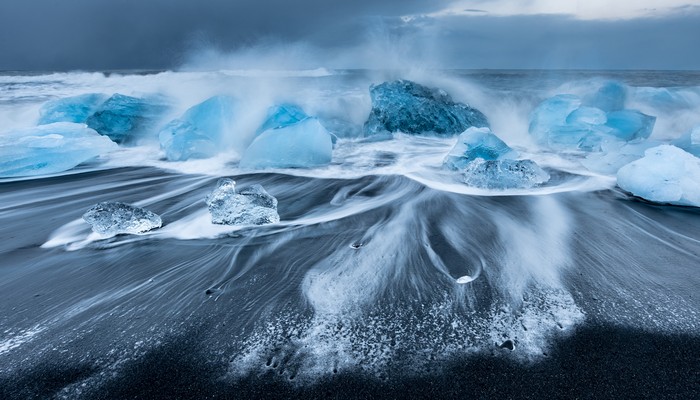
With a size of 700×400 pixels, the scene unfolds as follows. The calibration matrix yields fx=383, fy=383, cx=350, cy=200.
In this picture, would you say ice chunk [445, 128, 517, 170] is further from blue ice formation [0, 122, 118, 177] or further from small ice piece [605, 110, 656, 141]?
blue ice formation [0, 122, 118, 177]

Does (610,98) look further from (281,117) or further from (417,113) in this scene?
(281,117)

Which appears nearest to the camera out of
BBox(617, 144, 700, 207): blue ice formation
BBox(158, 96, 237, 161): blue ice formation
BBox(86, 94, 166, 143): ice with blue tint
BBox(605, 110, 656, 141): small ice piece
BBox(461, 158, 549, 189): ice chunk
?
BBox(617, 144, 700, 207): blue ice formation

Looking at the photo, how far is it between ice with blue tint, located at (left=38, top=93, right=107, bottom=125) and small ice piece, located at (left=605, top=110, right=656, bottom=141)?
9667 mm

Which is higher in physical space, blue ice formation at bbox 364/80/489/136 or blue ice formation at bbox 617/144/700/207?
blue ice formation at bbox 364/80/489/136

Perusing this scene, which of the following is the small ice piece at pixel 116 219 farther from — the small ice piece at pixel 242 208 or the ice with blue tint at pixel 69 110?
the ice with blue tint at pixel 69 110

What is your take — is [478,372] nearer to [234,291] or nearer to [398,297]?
[398,297]

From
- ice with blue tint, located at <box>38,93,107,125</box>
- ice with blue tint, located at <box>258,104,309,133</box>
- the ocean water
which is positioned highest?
ice with blue tint, located at <box>38,93,107,125</box>

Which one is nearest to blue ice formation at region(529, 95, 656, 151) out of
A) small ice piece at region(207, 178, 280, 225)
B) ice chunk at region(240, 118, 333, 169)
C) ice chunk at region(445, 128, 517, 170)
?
ice chunk at region(445, 128, 517, 170)

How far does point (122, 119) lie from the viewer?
7.34 meters

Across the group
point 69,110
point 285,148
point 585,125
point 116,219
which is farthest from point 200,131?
point 585,125

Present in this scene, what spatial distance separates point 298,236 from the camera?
2.99 m

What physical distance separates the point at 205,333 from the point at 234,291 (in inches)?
15.2

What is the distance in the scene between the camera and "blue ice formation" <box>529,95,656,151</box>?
6375 millimetres

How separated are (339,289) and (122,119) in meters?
7.02
